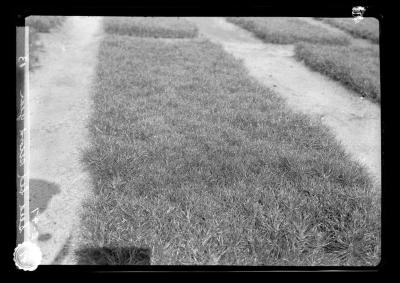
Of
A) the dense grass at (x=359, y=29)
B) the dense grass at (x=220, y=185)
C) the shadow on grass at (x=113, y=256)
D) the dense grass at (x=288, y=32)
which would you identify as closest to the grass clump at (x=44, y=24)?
the dense grass at (x=220, y=185)

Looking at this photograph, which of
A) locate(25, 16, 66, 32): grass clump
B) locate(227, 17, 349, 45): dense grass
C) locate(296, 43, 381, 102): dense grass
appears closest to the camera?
locate(296, 43, 381, 102): dense grass

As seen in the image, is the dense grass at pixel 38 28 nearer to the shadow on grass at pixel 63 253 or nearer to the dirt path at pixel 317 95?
the dirt path at pixel 317 95

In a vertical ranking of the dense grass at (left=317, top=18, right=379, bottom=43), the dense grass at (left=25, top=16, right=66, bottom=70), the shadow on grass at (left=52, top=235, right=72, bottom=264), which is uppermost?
the dense grass at (left=317, top=18, right=379, bottom=43)

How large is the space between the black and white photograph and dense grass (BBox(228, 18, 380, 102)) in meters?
0.09

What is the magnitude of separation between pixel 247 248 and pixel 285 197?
0.92 m

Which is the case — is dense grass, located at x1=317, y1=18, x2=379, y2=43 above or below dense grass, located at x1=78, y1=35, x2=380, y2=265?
above

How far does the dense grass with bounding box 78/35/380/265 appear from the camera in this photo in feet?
11.7

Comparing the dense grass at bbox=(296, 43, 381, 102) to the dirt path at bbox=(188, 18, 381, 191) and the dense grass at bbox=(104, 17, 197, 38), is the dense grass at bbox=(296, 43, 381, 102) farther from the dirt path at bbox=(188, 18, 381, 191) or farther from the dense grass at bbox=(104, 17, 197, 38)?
the dense grass at bbox=(104, 17, 197, 38)

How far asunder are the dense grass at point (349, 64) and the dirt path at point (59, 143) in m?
5.81

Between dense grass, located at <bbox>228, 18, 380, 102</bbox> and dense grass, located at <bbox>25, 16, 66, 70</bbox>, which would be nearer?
dense grass, located at <bbox>228, 18, 380, 102</bbox>

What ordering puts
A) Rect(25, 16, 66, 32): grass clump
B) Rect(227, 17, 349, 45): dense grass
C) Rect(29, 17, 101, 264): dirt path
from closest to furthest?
Rect(29, 17, 101, 264): dirt path < Rect(25, 16, 66, 32): grass clump < Rect(227, 17, 349, 45): dense grass

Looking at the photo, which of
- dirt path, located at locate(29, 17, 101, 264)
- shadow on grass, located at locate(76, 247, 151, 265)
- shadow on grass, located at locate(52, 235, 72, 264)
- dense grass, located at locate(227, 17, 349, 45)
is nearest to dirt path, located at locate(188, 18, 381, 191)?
dense grass, located at locate(227, 17, 349, 45)
